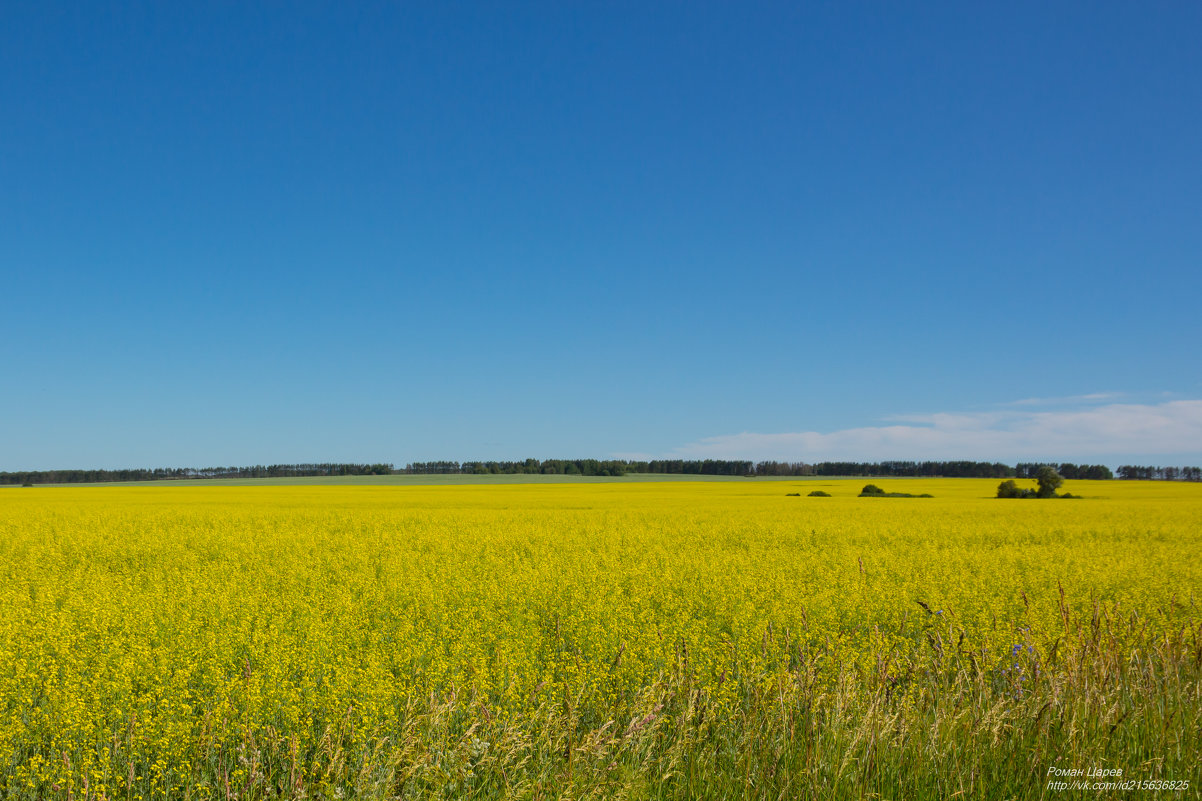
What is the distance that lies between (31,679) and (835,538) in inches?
638

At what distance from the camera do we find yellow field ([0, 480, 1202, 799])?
12.3 feet

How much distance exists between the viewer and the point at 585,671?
5555 millimetres

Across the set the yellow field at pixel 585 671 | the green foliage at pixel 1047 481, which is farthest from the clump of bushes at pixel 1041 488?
the yellow field at pixel 585 671

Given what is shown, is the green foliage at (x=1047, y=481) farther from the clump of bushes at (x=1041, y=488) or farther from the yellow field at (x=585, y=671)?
the yellow field at (x=585, y=671)

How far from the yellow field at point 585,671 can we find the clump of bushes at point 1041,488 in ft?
99.9

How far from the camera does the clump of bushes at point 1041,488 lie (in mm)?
41906

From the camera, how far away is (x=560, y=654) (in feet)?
20.6

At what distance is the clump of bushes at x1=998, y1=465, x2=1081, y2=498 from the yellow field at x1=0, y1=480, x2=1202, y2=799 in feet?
99.9

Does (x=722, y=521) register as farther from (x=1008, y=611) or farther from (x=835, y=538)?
(x=1008, y=611)

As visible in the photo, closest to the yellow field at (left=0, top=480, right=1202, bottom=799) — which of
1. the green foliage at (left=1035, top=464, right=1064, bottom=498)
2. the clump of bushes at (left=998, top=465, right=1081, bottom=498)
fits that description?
the clump of bushes at (left=998, top=465, right=1081, bottom=498)

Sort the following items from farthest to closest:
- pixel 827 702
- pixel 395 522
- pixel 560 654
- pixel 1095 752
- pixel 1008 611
Answer: pixel 395 522, pixel 1008 611, pixel 560 654, pixel 827 702, pixel 1095 752

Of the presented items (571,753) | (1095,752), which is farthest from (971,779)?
(571,753)

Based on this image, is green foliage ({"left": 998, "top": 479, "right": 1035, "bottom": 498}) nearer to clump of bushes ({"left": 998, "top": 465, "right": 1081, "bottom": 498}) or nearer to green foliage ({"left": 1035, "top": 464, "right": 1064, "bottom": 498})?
clump of bushes ({"left": 998, "top": 465, "right": 1081, "bottom": 498})

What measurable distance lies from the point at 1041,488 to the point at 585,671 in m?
45.9
